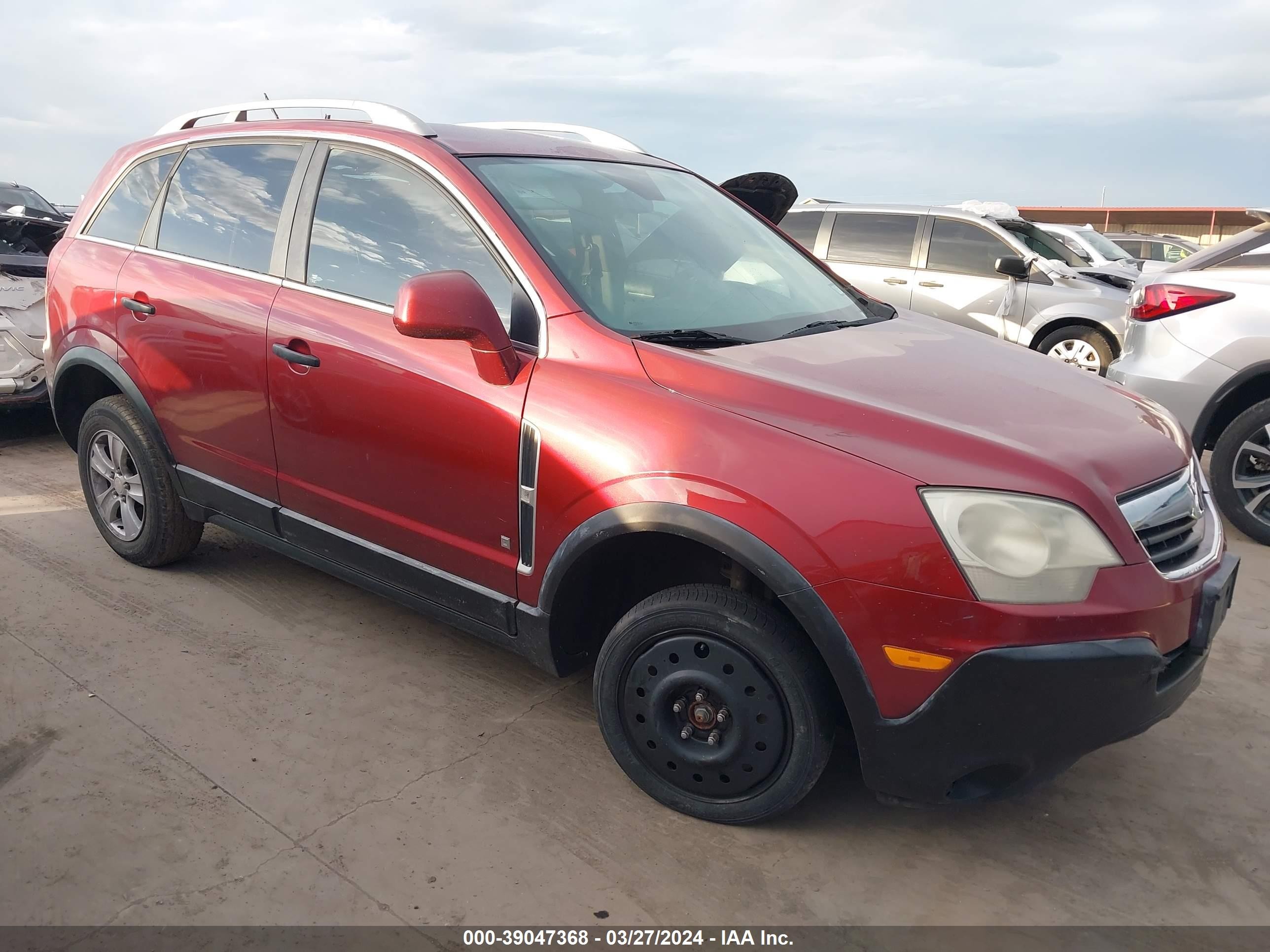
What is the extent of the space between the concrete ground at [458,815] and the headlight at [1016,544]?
2.73 feet

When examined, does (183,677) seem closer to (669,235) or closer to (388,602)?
(388,602)

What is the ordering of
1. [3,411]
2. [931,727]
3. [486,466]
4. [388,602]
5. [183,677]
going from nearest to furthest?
[931,727], [486,466], [183,677], [388,602], [3,411]

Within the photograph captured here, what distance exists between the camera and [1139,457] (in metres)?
2.42

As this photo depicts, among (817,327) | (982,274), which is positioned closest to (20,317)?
(817,327)

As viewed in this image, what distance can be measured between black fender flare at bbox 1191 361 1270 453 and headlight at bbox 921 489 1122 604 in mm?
3215

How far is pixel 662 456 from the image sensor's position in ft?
7.97

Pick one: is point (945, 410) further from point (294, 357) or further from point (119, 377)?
point (119, 377)

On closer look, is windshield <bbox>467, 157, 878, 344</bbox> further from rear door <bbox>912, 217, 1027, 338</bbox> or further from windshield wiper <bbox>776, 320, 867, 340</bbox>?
rear door <bbox>912, 217, 1027, 338</bbox>

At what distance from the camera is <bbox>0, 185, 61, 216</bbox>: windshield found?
1130 cm

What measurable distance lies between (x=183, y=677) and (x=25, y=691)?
1.55 ft

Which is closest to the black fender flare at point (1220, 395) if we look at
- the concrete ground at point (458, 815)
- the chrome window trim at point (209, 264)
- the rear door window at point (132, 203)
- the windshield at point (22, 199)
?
the concrete ground at point (458, 815)

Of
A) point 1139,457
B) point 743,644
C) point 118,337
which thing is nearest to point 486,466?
point 743,644

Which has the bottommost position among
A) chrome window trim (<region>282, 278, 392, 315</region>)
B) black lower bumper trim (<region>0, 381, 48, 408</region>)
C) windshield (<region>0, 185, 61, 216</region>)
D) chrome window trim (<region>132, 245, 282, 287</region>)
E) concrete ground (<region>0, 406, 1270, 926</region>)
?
concrete ground (<region>0, 406, 1270, 926</region>)

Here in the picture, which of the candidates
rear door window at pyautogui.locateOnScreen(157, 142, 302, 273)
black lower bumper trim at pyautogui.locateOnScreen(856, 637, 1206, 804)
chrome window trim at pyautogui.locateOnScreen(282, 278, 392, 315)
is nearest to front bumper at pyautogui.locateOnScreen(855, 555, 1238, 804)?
black lower bumper trim at pyautogui.locateOnScreen(856, 637, 1206, 804)
